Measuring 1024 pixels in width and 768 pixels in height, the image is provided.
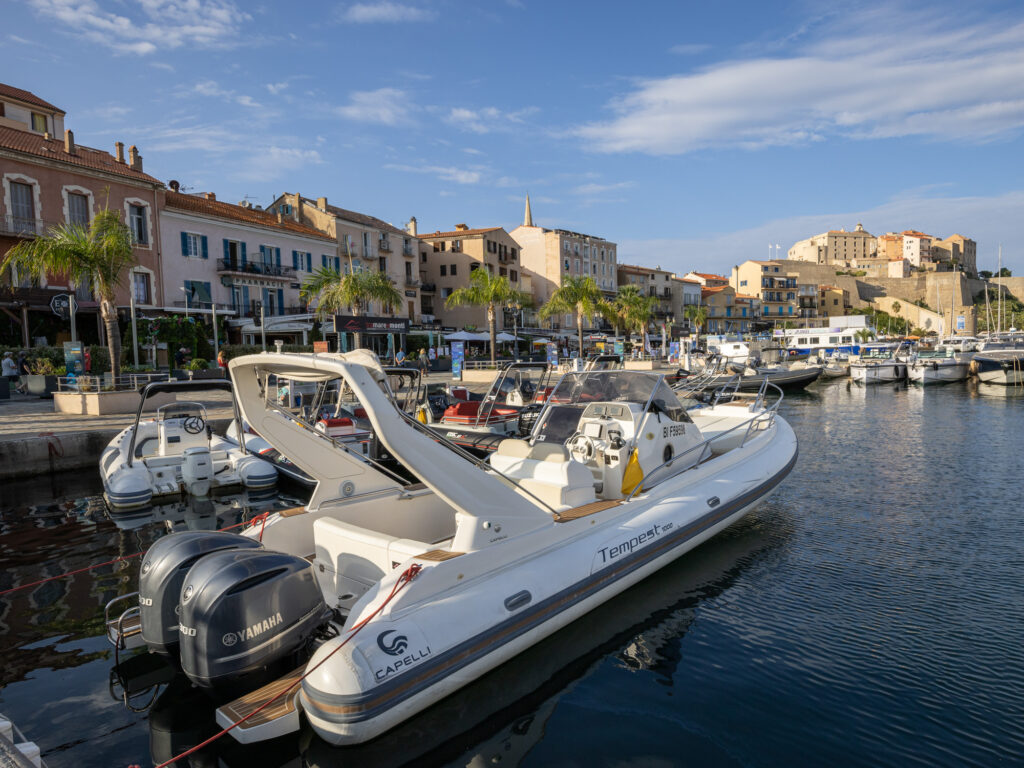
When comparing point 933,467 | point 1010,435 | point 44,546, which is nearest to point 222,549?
point 44,546

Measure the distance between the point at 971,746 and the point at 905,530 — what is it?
18.1 feet

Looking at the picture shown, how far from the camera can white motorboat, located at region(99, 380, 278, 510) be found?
11.0 m

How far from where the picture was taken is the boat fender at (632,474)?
7.75 m

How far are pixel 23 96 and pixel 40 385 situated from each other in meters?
22.9

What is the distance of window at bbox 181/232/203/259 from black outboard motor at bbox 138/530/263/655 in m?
32.9

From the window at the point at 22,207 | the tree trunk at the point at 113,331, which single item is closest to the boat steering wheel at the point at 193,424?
the tree trunk at the point at 113,331

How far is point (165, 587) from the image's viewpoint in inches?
180

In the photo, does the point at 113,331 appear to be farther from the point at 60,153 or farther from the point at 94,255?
the point at 60,153

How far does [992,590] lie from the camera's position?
7152 mm

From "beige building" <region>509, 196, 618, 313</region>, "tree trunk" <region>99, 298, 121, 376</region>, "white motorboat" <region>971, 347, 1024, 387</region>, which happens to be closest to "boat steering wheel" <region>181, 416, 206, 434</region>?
"tree trunk" <region>99, 298, 121, 376</region>

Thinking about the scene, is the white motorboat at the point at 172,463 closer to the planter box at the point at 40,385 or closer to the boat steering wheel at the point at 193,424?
the boat steering wheel at the point at 193,424

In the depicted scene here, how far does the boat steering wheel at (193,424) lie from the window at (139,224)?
22.7 m

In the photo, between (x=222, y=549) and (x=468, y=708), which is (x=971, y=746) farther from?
(x=222, y=549)

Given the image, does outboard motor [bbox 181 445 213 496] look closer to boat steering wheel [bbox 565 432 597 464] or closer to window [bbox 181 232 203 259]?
boat steering wheel [bbox 565 432 597 464]
